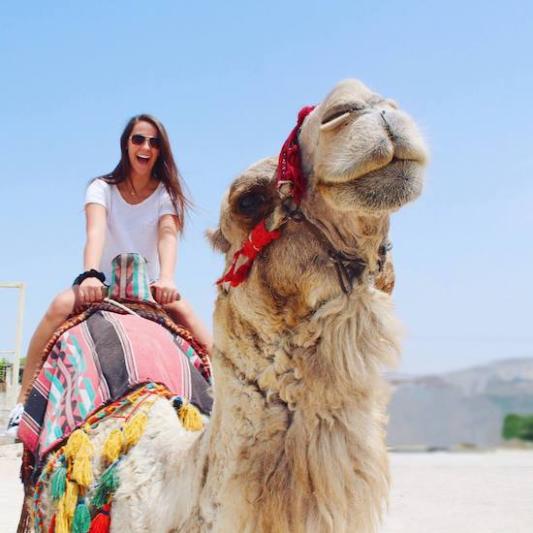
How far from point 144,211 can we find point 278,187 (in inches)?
79.7

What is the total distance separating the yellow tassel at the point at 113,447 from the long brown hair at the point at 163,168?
1.68 meters

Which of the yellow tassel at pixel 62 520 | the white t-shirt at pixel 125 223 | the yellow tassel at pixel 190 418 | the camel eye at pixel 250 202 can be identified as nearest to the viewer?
the camel eye at pixel 250 202

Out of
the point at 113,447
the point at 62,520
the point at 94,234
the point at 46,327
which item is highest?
the point at 94,234

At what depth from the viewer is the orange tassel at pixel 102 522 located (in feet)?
7.09

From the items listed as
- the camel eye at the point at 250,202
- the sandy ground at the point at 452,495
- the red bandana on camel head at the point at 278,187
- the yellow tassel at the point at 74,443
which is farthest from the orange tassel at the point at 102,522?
the sandy ground at the point at 452,495

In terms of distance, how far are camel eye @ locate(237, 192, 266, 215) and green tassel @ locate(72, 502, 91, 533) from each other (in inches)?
42.3

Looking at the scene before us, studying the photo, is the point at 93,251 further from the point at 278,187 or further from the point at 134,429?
the point at 278,187

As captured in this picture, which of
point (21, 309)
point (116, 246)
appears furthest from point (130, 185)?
point (21, 309)

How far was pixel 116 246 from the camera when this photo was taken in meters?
3.79

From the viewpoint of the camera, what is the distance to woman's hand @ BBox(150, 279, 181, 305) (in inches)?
138

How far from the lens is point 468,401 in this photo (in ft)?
3.10

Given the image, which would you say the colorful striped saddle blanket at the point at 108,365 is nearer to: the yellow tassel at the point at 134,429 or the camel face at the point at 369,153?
the yellow tassel at the point at 134,429

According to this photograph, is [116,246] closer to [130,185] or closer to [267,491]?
[130,185]

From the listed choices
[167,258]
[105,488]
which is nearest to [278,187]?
→ [105,488]
